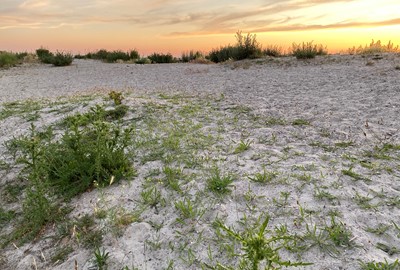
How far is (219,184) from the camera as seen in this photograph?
3.15m

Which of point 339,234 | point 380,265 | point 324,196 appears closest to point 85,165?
point 324,196

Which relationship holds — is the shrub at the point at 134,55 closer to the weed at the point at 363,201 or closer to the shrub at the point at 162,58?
the shrub at the point at 162,58

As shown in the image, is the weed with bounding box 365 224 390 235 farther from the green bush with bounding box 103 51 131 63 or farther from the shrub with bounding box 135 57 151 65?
the green bush with bounding box 103 51 131 63

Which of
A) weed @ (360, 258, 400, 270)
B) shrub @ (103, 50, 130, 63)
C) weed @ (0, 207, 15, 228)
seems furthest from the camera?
shrub @ (103, 50, 130, 63)

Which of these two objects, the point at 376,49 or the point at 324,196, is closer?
the point at 324,196

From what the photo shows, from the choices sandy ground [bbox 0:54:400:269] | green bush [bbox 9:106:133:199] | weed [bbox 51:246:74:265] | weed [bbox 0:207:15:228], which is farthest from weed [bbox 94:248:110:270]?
weed [bbox 0:207:15:228]

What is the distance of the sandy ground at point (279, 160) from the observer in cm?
256

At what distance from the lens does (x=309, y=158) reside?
12.1ft

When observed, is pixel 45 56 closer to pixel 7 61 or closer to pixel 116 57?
pixel 7 61

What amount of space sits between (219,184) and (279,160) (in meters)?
0.78

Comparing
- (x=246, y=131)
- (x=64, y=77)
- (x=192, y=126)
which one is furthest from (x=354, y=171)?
(x=64, y=77)

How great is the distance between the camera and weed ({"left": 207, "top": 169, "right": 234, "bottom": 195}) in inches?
123

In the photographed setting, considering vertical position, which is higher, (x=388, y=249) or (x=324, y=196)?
(x=324, y=196)

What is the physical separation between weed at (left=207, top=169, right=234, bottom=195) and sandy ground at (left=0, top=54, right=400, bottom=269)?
0.08 metres
